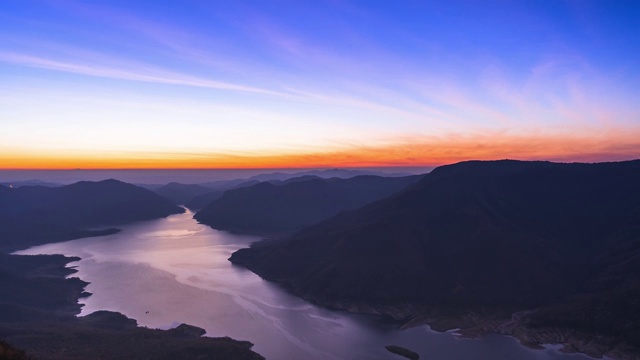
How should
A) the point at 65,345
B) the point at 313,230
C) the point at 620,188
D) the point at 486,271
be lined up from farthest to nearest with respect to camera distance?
the point at 313,230
the point at 620,188
the point at 486,271
the point at 65,345

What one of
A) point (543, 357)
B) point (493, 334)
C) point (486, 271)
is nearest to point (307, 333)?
point (493, 334)

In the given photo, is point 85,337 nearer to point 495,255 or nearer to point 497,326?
point 497,326

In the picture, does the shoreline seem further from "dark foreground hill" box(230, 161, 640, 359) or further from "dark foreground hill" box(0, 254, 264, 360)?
"dark foreground hill" box(0, 254, 264, 360)

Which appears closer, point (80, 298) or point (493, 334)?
point (493, 334)

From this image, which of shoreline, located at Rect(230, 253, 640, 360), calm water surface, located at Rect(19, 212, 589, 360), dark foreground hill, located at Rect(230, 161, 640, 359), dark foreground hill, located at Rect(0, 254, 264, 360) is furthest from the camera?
dark foreground hill, located at Rect(230, 161, 640, 359)

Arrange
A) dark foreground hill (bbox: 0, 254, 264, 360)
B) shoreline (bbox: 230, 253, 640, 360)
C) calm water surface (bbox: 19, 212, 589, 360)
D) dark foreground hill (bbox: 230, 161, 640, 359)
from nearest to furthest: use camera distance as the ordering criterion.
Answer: dark foreground hill (bbox: 0, 254, 264, 360)
shoreline (bbox: 230, 253, 640, 360)
calm water surface (bbox: 19, 212, 589, 360)
dark foreground hill (bbox: 230, 161, 640, 359)

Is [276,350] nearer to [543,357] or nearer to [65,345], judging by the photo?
[65,345]

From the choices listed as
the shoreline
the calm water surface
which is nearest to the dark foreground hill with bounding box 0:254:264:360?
the calm water surface
